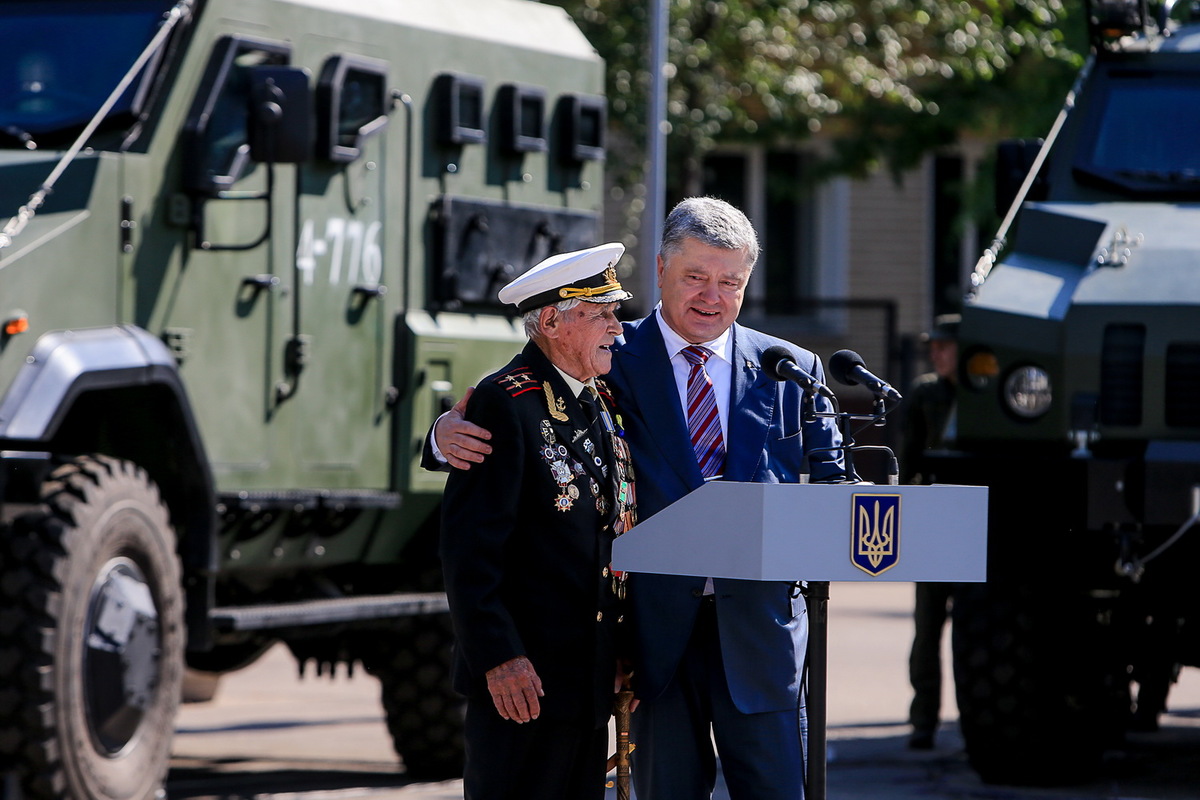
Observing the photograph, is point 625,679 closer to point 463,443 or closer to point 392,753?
point 463,443

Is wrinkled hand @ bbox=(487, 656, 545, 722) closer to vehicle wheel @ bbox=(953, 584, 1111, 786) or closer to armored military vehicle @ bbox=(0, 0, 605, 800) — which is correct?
armored military vehicle @ bbox=(0, 0, 605, 800)

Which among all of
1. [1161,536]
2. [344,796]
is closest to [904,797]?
[1161,536]

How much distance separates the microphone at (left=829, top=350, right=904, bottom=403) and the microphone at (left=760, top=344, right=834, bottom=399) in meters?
0.05

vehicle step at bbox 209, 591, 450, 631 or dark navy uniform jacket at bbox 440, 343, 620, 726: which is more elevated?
dark navy uniform jacket at bbox 440, 343, 620, 726

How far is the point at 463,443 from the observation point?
177 inches

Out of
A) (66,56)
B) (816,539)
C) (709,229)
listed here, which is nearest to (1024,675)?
(709,229)

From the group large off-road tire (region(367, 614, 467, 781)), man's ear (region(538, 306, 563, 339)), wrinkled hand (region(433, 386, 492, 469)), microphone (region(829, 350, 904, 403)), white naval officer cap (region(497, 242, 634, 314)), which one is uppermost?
white naval officer cap (region(497, 242, 634, 314))

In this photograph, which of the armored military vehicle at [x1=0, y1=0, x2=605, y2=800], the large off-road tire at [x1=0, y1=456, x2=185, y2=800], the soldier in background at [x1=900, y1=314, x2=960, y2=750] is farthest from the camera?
the soldier in background at [x1=900, y1=314, x2=960, y2=750]

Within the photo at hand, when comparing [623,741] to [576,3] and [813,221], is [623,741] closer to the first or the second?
[576,3]

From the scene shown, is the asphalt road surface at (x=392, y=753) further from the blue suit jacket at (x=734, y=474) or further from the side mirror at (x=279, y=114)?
the side mirror at (x=279, y=114)

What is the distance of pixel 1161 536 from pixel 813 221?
18.1 m

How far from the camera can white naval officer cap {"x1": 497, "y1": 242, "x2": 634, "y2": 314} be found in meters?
4.61

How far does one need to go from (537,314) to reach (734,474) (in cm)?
58

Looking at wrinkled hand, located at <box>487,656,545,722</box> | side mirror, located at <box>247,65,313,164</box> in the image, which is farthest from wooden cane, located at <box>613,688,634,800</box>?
side mirror, located at <box>247,65,313,164</box>
